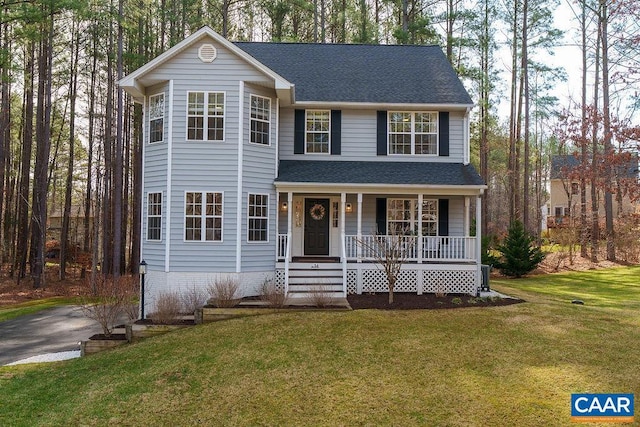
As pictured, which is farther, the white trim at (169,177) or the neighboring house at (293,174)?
the neighboring house at (293,174)

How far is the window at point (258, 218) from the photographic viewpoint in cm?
1268

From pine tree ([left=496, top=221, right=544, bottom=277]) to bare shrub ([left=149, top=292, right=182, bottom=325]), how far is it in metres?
15.9

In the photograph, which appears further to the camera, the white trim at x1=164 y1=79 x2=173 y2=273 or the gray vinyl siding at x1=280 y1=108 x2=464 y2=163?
the gray vinyl siding at x1=280 y1=108 x2=464 y2=163

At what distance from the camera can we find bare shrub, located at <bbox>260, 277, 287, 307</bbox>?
11.0m

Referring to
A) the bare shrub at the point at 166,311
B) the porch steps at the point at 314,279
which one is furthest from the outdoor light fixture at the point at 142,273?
the porch steps at the point at 314,279

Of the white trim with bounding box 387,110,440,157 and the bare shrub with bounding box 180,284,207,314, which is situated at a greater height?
the white trim with bounding box 387,110,440,157

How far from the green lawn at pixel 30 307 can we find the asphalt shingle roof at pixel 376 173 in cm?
1002

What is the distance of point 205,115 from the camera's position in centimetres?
1236

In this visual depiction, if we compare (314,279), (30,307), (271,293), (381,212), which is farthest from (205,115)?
(30,307)

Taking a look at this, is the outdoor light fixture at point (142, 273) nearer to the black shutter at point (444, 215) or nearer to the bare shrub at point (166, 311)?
the bare shrub at point (166, 311)

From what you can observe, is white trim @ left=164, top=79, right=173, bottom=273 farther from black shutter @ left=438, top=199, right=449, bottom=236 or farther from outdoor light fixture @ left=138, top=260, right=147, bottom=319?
black shutter @ left=438, top=199, right=449, bottom=236

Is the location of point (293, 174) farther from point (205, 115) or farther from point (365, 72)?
point (365, 72)

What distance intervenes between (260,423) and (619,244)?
25.4 metres

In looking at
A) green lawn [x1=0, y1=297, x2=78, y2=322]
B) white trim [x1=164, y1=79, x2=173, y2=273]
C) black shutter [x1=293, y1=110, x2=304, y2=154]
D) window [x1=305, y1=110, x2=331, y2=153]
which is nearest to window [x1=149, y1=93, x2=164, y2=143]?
white trim [x1=164, y1=79, x2=173, y2=273]
